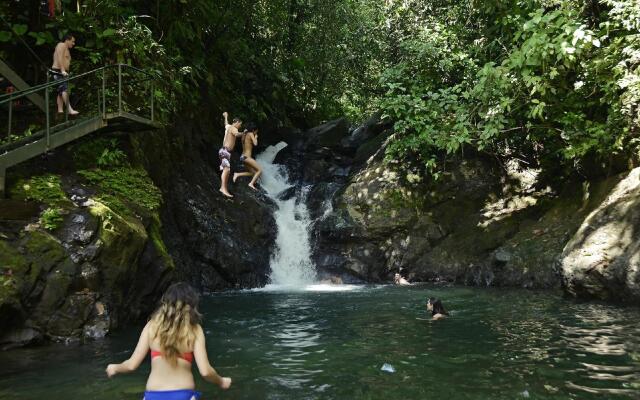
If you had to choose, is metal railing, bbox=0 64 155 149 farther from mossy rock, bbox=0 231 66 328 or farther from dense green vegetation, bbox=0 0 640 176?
mossy rock, bbox=0 231 66 328

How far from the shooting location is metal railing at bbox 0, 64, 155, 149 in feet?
33.3

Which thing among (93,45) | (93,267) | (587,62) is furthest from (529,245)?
(93,45)

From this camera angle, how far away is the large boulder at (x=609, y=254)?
9719 millimetres

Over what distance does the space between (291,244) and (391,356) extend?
35.2 ft

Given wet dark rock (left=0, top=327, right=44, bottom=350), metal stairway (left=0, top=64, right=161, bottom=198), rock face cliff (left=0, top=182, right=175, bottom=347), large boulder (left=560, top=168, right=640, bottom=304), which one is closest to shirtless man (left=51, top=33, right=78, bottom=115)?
metal stairway (left=0, top=64, right=161, bottom=198)

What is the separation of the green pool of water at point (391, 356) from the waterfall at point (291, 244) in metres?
5.74

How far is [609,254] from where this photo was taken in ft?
33.2

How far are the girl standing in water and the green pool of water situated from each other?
204 centimetres

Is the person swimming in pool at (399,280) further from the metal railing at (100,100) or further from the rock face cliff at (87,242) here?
the metal railing at (100,100)

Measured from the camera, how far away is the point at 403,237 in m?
17.1

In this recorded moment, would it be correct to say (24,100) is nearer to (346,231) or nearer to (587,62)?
(346,231)

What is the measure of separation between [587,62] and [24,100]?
1306cm

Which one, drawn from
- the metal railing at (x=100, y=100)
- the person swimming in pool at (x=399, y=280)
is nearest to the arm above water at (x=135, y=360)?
the metal railing at (x=100, y=100)

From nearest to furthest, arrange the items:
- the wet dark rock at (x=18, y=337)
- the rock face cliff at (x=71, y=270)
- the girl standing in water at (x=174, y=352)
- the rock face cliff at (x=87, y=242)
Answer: the girl standing in water at (x=174, y=352), the wet dark rock at (x=18, y=337), the rock face cliff at (x=71, y=270), the rock face cliff at (x=87, y=242)
